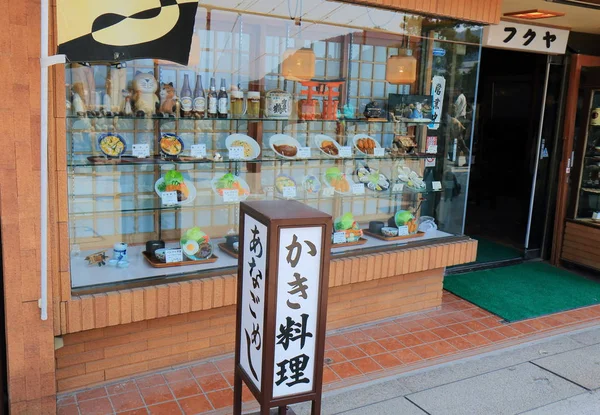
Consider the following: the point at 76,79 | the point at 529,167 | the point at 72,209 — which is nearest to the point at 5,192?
the point at 72,209

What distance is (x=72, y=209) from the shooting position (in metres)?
4.13

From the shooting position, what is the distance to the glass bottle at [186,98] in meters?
4.65

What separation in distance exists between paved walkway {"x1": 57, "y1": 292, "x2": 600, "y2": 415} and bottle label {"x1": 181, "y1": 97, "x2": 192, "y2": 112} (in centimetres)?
216

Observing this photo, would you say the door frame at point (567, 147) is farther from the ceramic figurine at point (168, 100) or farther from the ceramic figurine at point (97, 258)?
the ceramic figurine at point (97, 258)

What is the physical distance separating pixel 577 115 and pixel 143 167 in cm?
630

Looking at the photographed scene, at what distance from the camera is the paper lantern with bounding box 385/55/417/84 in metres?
5.67

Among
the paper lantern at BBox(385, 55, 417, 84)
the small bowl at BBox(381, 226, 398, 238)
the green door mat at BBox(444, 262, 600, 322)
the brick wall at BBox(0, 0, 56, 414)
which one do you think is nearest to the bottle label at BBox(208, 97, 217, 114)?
the brick wall at BBox(0, 0, 56, 414)

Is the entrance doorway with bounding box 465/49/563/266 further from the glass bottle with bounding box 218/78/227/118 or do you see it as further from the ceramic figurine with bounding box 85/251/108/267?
the ceramic figurine with bounding box 85/251/108/267

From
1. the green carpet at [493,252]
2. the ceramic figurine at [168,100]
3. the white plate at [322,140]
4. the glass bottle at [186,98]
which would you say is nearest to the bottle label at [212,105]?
the glass bottle at [186,98]

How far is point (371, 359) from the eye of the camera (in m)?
4.94

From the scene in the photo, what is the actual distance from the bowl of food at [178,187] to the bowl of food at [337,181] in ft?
4.75

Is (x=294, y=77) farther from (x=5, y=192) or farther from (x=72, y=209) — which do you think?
(x=5, y=192)

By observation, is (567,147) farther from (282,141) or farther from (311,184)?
(282,141)

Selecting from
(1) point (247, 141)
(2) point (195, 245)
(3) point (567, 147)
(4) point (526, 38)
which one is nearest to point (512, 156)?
(3) point (567, 147)
